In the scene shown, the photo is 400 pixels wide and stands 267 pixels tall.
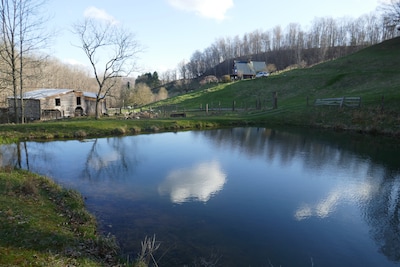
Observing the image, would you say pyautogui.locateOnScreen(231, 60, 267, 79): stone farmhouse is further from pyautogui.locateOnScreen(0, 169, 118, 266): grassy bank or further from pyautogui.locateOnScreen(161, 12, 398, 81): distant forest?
pyautogui.locateOnScreen(0, 169, 118, 266): grassy bank

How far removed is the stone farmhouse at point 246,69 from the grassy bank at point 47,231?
3342 inches

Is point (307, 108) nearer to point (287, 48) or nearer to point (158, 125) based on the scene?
point (158, 125)

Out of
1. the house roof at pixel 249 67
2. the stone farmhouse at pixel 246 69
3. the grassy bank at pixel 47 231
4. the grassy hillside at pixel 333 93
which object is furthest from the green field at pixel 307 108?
the house roof at pixel 249 67

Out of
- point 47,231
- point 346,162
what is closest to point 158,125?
point 346,162

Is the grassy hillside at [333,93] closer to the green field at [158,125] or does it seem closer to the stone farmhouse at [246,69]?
the green field at [158,125]

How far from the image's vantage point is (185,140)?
24.6 m

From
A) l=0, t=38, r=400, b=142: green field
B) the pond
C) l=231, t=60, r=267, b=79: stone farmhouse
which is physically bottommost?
the pond

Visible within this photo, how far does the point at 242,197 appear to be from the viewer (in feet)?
36.5

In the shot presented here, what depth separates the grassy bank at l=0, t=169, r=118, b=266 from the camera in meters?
5.76

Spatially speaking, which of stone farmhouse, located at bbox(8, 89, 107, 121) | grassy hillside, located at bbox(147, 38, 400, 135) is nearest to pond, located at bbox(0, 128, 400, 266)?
grassy hillside, located at bbox(147, 38, 400, 135)

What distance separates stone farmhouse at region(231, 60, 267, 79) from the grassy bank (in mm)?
84888

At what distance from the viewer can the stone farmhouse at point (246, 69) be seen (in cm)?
9343

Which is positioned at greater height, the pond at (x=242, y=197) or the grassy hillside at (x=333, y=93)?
the grassy hillside at (x=333, y=93)

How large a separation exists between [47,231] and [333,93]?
4564 centimetres
